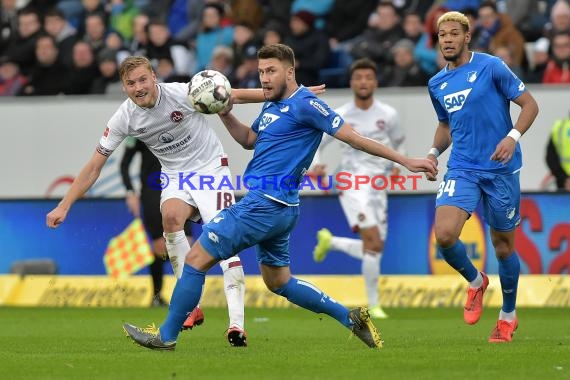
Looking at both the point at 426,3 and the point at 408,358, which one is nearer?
the point at 408,358

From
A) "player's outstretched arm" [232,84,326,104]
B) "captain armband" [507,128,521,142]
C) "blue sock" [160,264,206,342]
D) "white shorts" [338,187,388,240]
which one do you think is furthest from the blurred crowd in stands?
"blue sock" [160,264,206,342]

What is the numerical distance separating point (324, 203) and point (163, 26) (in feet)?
14.7

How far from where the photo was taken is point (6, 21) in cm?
2366

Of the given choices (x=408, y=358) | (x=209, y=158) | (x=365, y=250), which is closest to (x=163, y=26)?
(x=365, y=250)

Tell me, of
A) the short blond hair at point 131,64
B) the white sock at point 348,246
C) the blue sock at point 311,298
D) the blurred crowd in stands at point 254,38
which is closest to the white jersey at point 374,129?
the white sock at point 348,246

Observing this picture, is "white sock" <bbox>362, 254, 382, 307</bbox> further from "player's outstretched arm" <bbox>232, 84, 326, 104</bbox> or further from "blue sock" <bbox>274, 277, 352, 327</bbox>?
"blue sock" <bbox>274, 277, 352, 327</bbox>

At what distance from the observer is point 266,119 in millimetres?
10227

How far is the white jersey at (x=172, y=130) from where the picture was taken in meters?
11.6

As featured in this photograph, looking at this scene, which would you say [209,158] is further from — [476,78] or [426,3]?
[426,3]

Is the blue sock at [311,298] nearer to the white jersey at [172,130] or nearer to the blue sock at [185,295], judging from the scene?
the blue sock at [185,295]

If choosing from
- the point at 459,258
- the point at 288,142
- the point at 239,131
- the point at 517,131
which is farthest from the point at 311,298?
the point at 517,131

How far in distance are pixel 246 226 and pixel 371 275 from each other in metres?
6.20

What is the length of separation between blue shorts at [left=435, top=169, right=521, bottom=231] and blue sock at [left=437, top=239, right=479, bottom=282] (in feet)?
1.15

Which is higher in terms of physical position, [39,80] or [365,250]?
[39,80]
